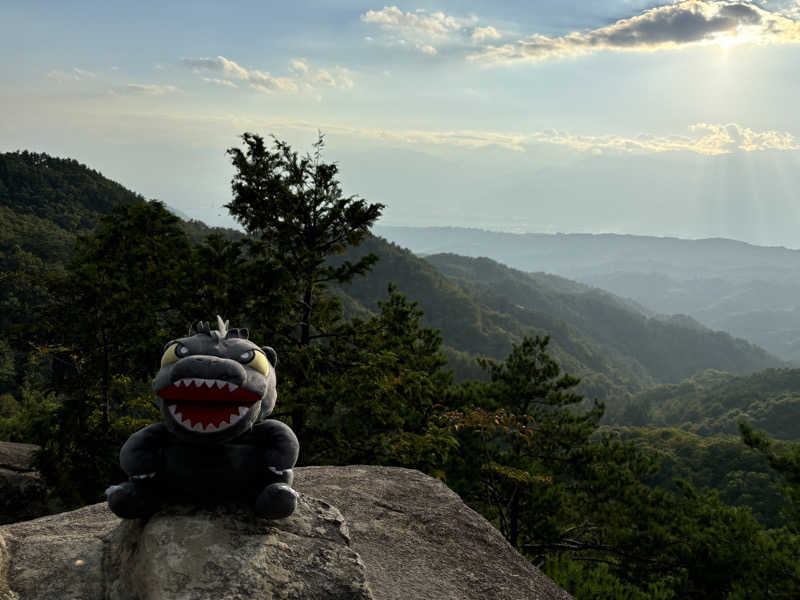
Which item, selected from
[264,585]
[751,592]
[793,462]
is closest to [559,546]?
[751,592]

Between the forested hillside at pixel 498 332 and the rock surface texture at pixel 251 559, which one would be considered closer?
the rock surface texture at pixel 251 559

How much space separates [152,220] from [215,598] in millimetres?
14995

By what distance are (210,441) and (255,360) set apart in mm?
689

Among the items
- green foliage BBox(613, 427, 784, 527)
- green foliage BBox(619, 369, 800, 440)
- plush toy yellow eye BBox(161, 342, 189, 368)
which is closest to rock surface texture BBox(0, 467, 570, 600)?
plush toy yellow eye BBox(161, 342, 189, 368)

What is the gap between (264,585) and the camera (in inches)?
132

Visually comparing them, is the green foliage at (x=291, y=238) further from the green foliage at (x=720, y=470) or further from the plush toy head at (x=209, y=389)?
the green foliage at (x=720, y=470)

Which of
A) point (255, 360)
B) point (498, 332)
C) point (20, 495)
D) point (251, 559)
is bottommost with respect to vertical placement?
point (498, 332)

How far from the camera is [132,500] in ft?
12.3

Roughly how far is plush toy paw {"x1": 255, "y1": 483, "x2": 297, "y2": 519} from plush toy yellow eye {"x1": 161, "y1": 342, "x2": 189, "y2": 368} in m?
1.23

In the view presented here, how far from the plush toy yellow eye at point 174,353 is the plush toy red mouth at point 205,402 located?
0.24 metres

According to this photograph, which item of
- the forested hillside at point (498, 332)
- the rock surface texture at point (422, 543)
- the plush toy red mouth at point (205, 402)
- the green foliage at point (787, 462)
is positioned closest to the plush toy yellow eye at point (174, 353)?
the plush toy red mouth at point (205, 402)

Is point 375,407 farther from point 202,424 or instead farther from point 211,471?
point 202,424

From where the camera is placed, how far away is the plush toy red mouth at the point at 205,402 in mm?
3602

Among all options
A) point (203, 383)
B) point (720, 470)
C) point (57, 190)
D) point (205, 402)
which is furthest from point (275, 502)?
point (57, 190)
